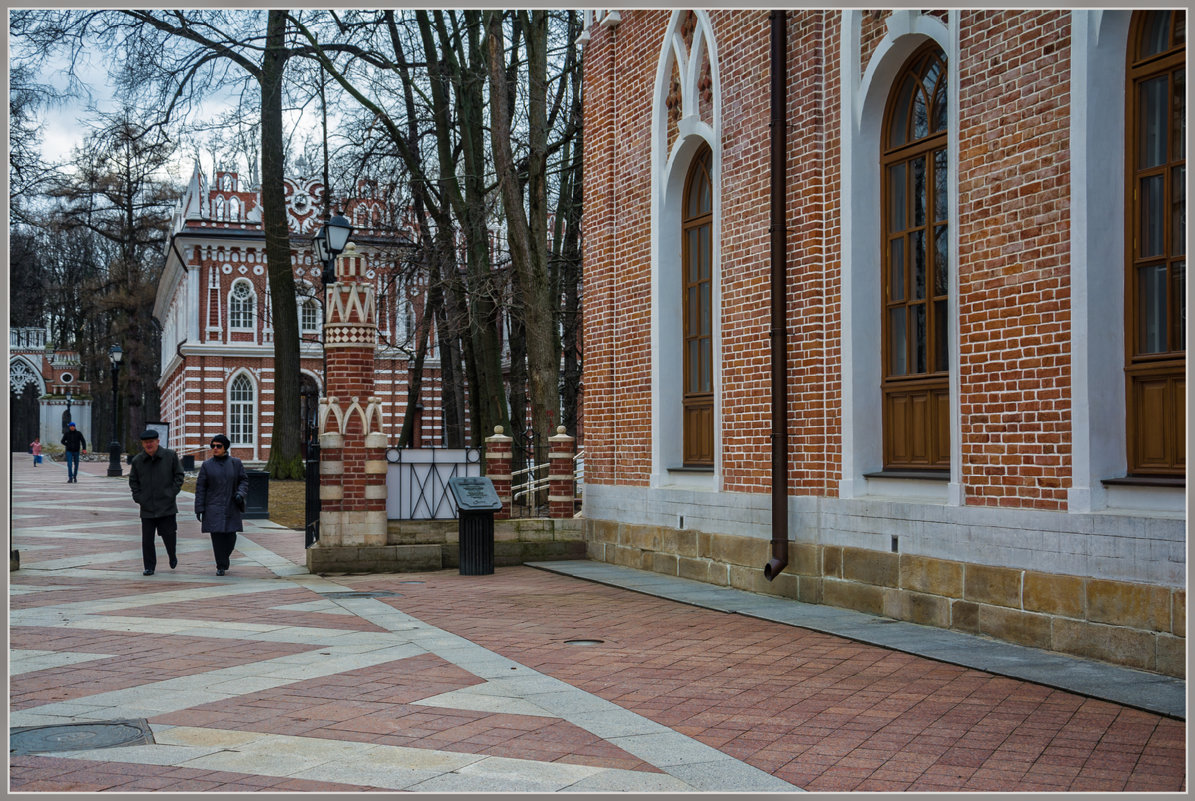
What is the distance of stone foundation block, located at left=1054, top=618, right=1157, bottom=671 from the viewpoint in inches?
295

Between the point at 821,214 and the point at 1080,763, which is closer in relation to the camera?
the point at 1080,763

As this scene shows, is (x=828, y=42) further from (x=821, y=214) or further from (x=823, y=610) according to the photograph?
(x=823, y=610)

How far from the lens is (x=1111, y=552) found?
25.6ft

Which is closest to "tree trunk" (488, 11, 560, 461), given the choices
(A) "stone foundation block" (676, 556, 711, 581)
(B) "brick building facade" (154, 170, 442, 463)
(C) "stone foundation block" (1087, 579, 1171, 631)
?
(A) "stone foundation block" (676, 556, 711, 581)

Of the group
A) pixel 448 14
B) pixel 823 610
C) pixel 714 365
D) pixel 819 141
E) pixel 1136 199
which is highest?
pixel 448 14

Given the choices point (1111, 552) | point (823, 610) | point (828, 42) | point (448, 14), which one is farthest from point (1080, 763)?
point (448, 14)

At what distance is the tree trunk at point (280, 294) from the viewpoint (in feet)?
88.9

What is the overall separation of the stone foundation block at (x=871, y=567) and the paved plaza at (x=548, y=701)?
39 cm

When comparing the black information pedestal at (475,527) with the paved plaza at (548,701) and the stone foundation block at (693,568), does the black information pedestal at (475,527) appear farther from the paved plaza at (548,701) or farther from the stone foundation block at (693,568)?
the paved plaza at (548,701)

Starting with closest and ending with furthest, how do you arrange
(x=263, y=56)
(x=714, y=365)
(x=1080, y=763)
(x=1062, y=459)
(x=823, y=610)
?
(x=1080, y=763)
(x=1062, y=459)
(x=823, y=610)
(x=714, y=365)
(x=263, y=56)

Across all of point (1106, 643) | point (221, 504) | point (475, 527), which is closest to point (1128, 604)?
point (1106, 643)

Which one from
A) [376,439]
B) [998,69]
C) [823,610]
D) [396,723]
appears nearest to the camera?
[396,723]

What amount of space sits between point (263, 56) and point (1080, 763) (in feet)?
76.3

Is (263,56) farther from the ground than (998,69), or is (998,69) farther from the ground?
(263,56)
